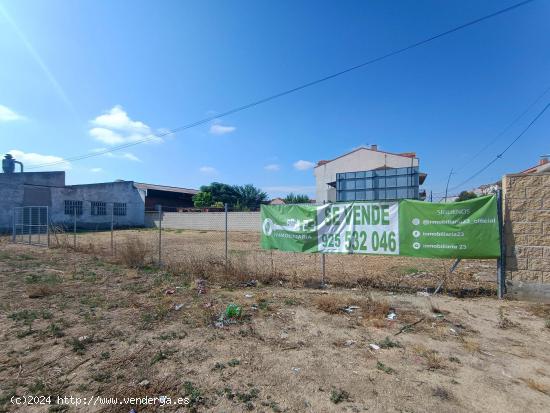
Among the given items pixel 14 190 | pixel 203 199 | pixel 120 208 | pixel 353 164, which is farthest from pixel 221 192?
pixel 14 190

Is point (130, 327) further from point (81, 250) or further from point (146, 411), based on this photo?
point (81, 250)

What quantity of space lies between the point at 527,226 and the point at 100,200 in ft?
124

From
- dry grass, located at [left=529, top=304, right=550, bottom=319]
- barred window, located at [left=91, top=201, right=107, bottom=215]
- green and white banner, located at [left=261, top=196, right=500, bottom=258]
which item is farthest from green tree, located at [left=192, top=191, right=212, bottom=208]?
dry grass, located at [left=529, top=304, right=550, bottom=319]

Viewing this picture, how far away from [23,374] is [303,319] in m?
3.66

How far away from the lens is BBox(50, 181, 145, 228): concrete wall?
3059cm

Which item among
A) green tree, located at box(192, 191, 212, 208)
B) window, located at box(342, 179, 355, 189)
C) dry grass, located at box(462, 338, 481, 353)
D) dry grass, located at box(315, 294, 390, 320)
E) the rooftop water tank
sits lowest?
dry grass, located at box(462, 338, 481, 353)

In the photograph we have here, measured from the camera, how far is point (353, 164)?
4194 centimetres

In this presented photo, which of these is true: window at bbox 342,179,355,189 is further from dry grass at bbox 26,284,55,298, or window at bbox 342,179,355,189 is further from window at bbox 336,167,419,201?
dry grass at bbox 26,284,55,298

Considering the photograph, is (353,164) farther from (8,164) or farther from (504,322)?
(8,164)

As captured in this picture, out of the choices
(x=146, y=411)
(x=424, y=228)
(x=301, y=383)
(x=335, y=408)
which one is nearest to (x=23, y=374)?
(x=146, y=411)

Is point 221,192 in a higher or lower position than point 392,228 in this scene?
higher

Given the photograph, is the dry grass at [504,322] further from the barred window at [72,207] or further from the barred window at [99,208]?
the barred window at [99,208]

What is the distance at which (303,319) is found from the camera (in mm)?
4926

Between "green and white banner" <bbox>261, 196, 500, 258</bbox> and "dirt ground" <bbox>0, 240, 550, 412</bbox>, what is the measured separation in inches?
39.0
